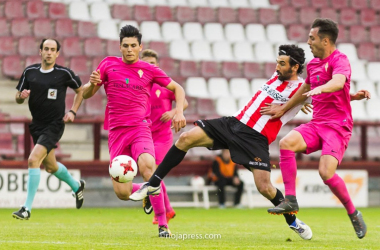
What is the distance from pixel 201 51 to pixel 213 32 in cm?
91

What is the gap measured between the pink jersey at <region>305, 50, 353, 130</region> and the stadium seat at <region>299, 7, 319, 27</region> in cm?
1261

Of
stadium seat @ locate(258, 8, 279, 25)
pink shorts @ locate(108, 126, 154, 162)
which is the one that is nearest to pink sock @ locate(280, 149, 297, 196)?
pink shorts @ locate(108, 126, 154, 162)

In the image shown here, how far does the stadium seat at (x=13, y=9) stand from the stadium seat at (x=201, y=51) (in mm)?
4051

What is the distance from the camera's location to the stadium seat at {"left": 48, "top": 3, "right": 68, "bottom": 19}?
18.0m

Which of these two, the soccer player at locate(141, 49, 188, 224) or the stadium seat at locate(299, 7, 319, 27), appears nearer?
the soccer player at locate(141, 49, 188, 224)

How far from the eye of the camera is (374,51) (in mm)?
20016

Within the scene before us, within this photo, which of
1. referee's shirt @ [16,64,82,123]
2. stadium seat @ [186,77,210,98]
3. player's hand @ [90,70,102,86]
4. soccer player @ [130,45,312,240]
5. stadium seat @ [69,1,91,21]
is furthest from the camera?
stadium seat @ [69,1,91,21]

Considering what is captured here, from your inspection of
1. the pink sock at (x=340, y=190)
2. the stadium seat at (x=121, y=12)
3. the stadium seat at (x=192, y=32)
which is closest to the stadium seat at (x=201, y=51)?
the stadium seat at (x=192, y=32)

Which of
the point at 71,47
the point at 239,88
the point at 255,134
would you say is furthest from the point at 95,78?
the point at 239,88

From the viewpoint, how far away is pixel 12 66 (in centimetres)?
1644

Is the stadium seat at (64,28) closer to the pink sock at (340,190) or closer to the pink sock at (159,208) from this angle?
the pink sock at (159,208)

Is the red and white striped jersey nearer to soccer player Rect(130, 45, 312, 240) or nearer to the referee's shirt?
soccer player Rect(130, 45, 312, 240)

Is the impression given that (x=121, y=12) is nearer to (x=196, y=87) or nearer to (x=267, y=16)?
(x=196, y=87)

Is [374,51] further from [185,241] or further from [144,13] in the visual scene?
[185,241]
